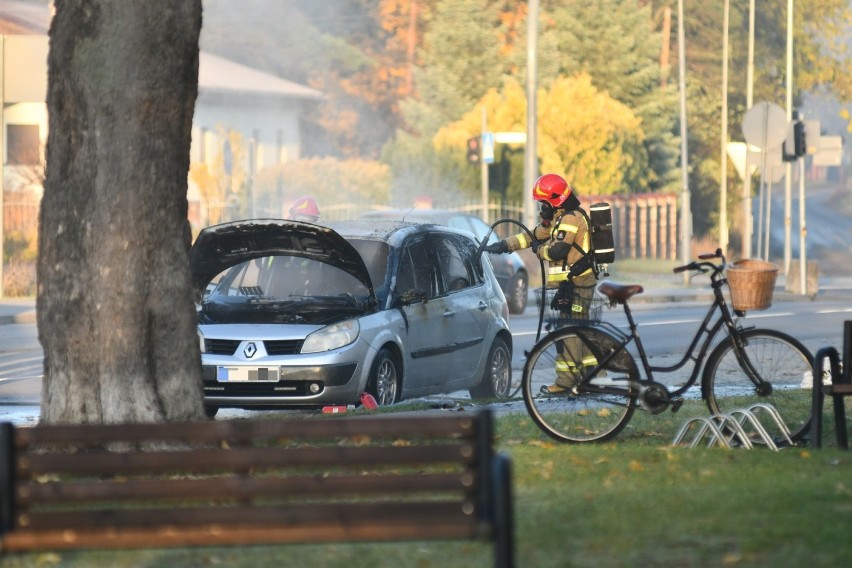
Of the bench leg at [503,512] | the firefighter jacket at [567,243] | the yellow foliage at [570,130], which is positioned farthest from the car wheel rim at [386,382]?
the yellow foliage at [570,130]

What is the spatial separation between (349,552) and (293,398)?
601 centimetres

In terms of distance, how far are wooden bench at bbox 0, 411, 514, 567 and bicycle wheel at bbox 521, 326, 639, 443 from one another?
4603mm

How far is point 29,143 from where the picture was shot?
50.2 metres

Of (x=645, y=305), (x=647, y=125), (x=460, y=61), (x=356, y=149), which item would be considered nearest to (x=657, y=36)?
(x=647, y=125)

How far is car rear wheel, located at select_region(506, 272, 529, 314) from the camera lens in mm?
26453

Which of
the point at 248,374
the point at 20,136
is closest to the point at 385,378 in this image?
the point at 248,374

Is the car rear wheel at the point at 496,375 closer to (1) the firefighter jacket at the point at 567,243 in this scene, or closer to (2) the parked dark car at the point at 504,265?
(1) the firefighter jacket at the point at 567,243

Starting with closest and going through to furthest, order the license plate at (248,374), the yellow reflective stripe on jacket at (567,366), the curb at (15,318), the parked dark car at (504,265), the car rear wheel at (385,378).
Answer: the yellow reflective stripe on jacket at (567,366)
the license plate at (248,374)
the car rear wheel at (385,378)
the curb at (15,318)
the parked dark car at (504,265)

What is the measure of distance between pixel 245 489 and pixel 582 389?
4946 mm

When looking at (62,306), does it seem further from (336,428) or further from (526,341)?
(526,341)

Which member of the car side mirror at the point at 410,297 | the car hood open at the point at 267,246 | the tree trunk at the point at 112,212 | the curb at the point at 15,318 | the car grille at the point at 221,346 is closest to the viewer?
the tree trunk at the point at 112,212

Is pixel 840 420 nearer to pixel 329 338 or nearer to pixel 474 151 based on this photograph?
pixel 329 338

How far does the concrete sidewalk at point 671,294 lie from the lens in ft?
86.8

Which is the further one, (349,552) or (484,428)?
(349,552)
